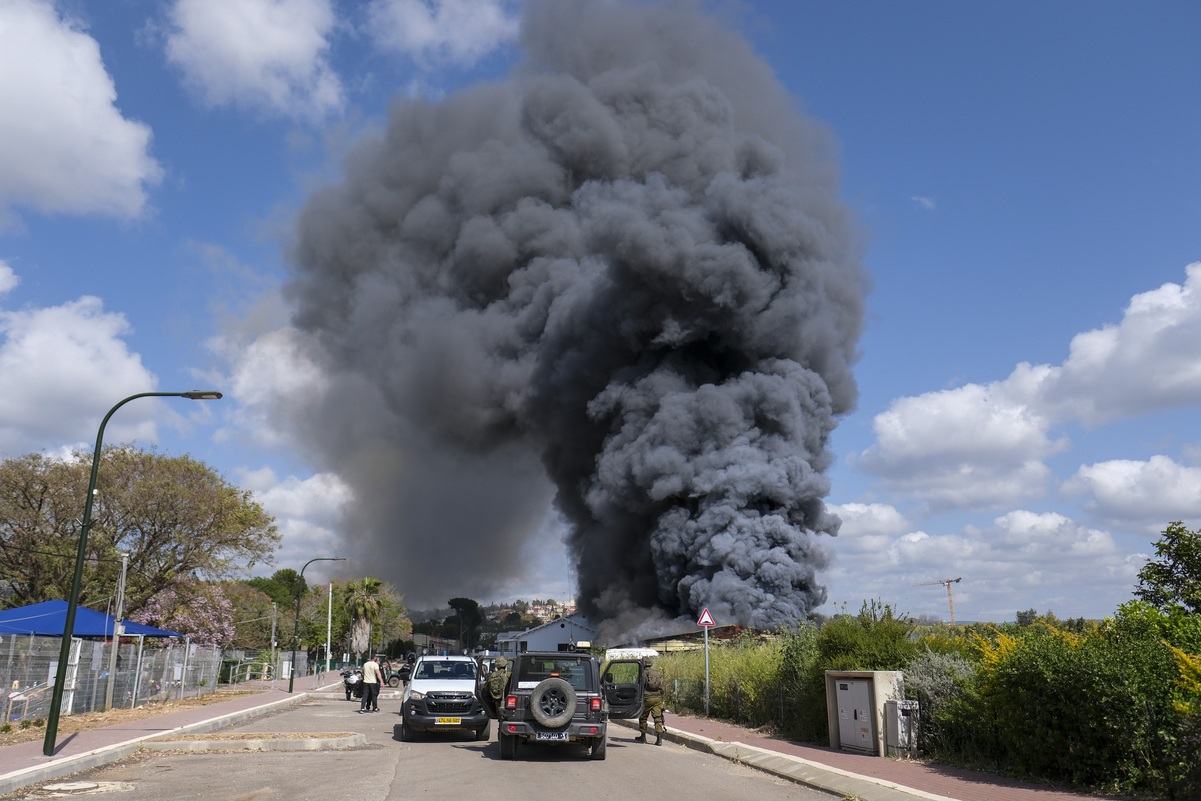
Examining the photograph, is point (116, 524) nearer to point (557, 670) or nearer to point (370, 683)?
point (370, 683)

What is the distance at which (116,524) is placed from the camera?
31734 millimetres

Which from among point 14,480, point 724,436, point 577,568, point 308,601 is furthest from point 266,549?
point 308,601

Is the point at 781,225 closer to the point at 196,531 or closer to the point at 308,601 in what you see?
the point at 196,531

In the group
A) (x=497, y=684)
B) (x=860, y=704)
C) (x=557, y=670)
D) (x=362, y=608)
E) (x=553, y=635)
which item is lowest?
(x=860, y=704)

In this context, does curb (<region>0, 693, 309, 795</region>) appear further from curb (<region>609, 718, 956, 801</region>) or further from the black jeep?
curb (<region>609, 718, 956, 801</region>)

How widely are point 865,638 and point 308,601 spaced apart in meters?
82.3

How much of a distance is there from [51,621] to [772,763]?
750 inches

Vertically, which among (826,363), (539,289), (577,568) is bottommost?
(577,568)

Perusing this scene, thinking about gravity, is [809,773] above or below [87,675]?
below

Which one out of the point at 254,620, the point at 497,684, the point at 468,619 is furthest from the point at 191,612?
the point at 468,619

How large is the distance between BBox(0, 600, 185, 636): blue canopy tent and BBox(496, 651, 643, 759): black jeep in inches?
581

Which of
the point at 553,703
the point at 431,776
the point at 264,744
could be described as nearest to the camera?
the point at 431,776

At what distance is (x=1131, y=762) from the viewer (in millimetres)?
7719

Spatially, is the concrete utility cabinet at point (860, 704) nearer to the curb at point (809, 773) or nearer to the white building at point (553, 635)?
the curb at point (809, 773)
